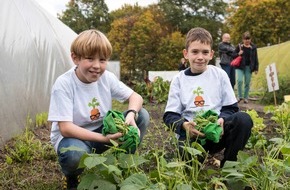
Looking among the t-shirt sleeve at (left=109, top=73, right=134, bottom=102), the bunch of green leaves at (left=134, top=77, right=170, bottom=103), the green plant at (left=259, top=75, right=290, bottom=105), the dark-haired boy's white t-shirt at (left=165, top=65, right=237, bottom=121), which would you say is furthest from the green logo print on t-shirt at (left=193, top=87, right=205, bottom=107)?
the green plant at (left=259, top=75, right=290, bottom=105)

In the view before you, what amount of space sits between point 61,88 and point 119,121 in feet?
1.40

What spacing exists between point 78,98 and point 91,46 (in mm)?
331

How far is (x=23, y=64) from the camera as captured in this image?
4.59 meters

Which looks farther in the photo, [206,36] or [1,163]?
[1,163]

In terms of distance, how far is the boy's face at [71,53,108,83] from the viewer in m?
2.23

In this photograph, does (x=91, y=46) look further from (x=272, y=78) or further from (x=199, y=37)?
(x=272, y=78)

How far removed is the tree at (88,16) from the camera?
3481cm

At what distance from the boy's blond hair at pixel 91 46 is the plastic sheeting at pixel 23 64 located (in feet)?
5.47

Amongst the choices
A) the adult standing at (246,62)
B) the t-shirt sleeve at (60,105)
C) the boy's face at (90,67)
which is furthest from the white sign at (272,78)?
the t-shirt sleeve at (60,105)

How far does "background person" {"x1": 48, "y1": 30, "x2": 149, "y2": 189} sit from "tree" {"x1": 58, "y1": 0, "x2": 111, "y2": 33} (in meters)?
32.6

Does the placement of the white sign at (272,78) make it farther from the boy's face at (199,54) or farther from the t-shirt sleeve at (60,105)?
the t-shirt sleeve at (60,105)

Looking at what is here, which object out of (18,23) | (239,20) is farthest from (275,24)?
(18,23)

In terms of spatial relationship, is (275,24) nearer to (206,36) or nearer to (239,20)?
(239,20)

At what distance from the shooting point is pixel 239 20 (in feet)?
87.6
